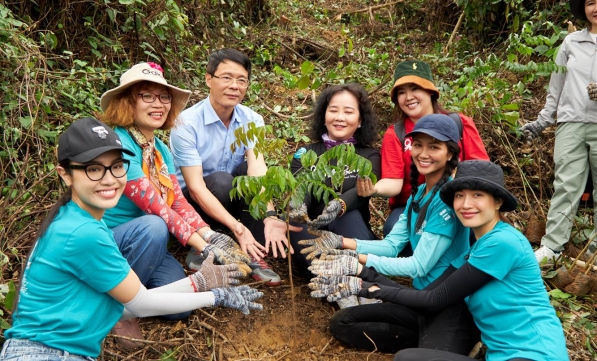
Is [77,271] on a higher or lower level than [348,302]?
higher

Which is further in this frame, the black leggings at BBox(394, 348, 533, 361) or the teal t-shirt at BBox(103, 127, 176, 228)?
the teal t-shirt at BBox(103, 127, 176, 228)

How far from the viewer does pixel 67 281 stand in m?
2.33

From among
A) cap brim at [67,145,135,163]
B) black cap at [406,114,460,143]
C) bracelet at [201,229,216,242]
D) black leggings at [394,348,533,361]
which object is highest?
cap brim at [67,145,135,163]

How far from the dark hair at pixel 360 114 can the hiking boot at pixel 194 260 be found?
1229mm

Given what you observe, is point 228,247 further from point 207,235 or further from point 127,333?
point 127,333

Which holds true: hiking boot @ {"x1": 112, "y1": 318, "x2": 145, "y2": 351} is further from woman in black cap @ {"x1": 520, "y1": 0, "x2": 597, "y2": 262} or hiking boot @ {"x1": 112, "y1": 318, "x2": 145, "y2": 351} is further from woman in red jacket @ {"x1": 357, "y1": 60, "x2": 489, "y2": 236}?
woman in black cap @ {"x1": 520, "y1": 0, "x2": 597, "y2": 262}

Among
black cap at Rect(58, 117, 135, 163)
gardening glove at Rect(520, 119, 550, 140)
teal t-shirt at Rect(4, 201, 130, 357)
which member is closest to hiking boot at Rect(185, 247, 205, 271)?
teal t-shirt at Rect(4, 201, 130, 357)

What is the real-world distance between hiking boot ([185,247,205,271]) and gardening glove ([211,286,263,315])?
3.02 feet

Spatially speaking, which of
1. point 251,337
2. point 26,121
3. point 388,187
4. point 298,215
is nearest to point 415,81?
point 388,187

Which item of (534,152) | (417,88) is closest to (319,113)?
(417,88)

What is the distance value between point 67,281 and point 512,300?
2.04 meters

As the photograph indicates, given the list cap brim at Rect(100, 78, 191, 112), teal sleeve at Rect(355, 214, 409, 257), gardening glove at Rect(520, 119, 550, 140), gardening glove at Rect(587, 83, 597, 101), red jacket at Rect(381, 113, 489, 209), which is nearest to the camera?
cap brim at Rect(100, 78, 191, 112)

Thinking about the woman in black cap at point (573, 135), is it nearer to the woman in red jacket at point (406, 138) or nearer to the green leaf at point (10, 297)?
the woman in red jacket at point (406, 138)

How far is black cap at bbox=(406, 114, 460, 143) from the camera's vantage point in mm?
3137
